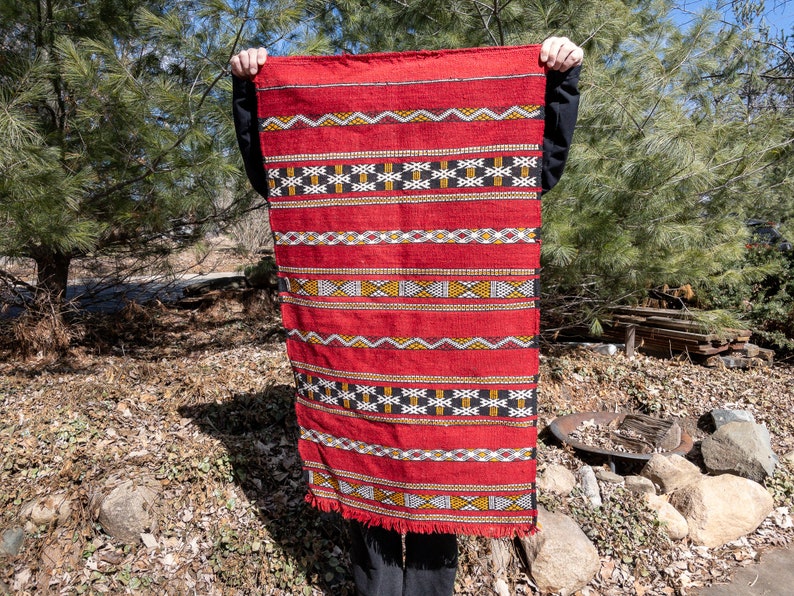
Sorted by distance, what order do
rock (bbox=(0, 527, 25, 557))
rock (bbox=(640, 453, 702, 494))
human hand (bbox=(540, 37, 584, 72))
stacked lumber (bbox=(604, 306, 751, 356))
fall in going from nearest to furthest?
1. human hand (bbox=(540, 37, 584, 72))
2. rock (bbox=(0, 527, 25, 557))
3. rock (bbox=(640, 453, 702, 494))
4. stacked lumber (bbox=(604, 306, 751, 356))

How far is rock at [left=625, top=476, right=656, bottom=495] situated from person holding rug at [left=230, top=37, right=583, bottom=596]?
172 centimetres

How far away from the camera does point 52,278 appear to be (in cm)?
428

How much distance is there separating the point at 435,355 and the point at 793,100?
25.0ft

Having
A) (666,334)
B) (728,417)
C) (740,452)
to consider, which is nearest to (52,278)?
(740,452)

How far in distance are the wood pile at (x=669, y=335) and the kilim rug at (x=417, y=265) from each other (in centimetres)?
399

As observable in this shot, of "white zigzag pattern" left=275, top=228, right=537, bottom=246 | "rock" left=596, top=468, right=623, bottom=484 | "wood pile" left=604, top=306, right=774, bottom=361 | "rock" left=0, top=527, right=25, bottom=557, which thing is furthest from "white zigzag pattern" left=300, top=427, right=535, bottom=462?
"wood pile" left=604, top=306, right=774, bottom=361

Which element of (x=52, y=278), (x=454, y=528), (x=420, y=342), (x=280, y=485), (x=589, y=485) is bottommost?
(x=589, y=485)

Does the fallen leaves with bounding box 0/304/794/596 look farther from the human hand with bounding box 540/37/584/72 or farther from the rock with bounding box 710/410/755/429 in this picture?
the human hand with bounding box 540/37/584/72

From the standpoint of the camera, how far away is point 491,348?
1.78 metres

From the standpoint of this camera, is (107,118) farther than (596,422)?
No

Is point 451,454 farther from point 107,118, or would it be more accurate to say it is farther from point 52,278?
point 52,278

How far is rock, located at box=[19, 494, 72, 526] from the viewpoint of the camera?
243 cm

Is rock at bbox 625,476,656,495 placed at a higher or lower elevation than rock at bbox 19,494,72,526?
lower

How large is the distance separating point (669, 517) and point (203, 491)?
2510 mm
